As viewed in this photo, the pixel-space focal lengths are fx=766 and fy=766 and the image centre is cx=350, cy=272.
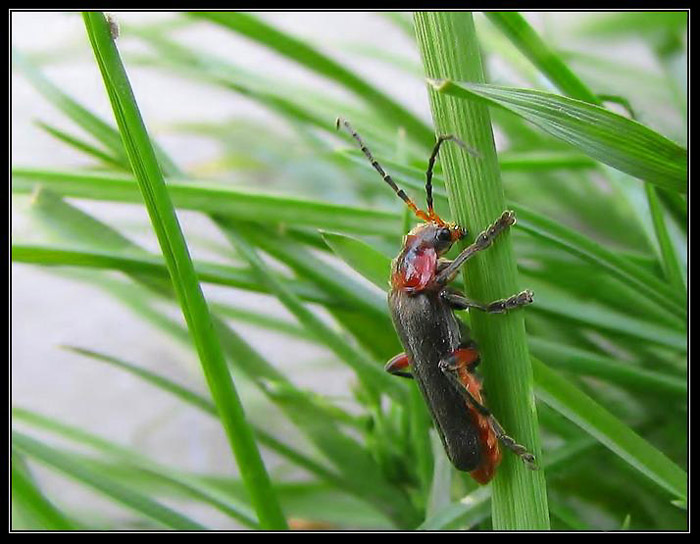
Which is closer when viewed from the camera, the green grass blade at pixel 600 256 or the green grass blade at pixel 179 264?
the green grass blade at pixel 179 264

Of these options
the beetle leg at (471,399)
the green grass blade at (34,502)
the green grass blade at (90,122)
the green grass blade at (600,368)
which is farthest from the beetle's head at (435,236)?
the green grass blade at (34,502)

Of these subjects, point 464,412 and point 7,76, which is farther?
point 7,76

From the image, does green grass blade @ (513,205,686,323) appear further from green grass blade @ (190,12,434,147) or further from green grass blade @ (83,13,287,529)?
green grass blade @ (190,12,434,147)

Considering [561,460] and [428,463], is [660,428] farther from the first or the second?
[428,463]

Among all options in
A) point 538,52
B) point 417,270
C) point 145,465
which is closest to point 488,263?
point 417,270

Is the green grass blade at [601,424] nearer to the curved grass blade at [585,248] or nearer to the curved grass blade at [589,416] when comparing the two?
the curved grass blade at [589,416]

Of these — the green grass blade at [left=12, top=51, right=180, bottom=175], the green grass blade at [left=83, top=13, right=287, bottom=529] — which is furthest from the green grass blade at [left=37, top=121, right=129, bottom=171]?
the green grass blade at [left=83, top=13, right=287, bottom=529]

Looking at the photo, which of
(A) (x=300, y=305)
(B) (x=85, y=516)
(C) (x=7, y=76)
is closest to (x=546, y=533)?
(A) (x=300, y=305)

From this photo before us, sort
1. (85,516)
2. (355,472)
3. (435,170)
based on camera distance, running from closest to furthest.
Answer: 1. (435,170)
2. (355,472)
3. (85,516)
